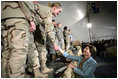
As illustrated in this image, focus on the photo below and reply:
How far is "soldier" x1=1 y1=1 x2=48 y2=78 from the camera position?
1027mm

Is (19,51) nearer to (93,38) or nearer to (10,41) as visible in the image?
(10,41)

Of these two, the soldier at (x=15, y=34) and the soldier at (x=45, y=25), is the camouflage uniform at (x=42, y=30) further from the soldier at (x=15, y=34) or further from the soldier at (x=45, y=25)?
the soldier at (x=15, y=34)

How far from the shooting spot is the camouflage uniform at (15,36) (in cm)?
103

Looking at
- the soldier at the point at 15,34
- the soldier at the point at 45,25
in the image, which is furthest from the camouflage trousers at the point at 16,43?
the soldier at the point at 45,25

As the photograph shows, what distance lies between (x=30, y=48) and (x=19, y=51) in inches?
15.5

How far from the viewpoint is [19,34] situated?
1.04 metres

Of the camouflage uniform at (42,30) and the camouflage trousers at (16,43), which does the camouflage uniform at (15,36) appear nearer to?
the camouflage trousers at (16,43)

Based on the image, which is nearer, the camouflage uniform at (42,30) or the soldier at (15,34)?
the soldier at (15,34)

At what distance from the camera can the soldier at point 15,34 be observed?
103cm

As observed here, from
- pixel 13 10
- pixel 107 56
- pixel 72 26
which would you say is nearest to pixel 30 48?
pixel 13 10

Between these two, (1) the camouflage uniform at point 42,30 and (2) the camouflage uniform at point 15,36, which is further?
Answer: (1) the camouflage uniform at point 42,30

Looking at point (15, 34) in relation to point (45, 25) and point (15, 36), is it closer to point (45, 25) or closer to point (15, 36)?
point (15, 36)

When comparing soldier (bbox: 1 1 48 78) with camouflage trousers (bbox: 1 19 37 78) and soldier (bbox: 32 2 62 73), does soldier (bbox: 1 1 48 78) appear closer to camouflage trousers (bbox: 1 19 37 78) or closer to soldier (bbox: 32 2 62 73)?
camouflage trousers (bbox: 1 19 37 78)

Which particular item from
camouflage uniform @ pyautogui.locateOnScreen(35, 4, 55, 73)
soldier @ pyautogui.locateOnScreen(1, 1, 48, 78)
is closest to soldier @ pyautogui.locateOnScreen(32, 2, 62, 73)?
camouflage uniform @ pyautogui.locateOnScreen(35, 4, 55, 73)
